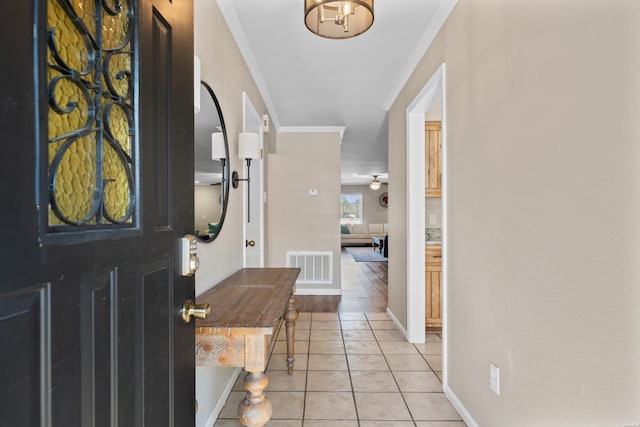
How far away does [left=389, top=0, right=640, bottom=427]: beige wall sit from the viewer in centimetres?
88

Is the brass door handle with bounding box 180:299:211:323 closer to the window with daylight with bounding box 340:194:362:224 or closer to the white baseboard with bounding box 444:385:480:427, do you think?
the white baseboard with bounding box 444:385:480:427

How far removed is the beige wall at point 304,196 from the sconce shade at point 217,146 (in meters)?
2.77

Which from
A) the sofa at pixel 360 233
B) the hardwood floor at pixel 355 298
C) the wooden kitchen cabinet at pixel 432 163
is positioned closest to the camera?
the wooden kitchen cabinet at pixel 432 163

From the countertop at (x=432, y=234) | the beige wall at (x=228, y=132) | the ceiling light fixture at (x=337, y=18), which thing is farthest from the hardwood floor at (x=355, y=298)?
the ceiling light fixture at (x=337, y=18)

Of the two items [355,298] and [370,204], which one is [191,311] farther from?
[370,204]

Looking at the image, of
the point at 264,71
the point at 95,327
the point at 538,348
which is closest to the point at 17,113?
the point at 95,327

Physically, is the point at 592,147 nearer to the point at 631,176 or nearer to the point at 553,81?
the point at 631,176

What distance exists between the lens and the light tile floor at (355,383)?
1899 millimetres

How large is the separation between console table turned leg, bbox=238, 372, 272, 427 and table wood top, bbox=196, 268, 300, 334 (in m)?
0.18

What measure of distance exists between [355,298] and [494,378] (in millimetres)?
3192

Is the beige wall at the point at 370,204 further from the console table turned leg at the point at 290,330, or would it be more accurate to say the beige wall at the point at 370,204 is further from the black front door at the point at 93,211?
the black front door at the point at 93,211

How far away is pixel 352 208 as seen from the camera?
13.0m

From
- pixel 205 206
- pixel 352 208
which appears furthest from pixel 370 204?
pixel 205 206

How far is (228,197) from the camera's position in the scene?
213cm
